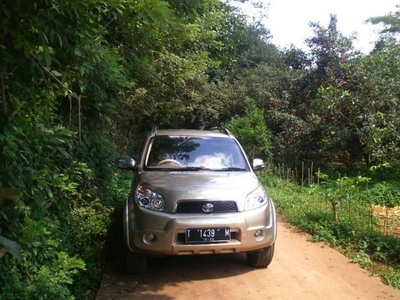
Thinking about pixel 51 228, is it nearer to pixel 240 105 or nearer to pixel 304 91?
pixel 304 91

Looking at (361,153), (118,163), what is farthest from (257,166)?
(361,153)

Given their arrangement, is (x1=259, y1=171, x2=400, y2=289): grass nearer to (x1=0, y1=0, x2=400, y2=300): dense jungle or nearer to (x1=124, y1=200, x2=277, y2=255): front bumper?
(x1=0, y1=0, x2=400, y2=300): dense jungle

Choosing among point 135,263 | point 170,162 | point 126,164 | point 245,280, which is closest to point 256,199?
point 245,280

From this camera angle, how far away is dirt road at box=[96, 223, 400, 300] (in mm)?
4285

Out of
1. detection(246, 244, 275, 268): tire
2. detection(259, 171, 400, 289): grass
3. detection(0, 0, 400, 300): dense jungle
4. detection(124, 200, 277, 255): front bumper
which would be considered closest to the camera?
detection(0, 0, 400, 300): dense jungle

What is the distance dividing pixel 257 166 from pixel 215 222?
5.09 feet

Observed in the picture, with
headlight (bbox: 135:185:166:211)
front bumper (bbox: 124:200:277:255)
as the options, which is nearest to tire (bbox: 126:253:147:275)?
front bumper (bbox: 124:200:277:255)

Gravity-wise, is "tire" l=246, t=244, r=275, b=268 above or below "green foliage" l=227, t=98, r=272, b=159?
below

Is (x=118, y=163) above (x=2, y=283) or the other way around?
above

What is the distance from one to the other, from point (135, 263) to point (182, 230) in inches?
31.5

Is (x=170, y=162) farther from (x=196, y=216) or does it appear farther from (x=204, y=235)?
(x=204, y=235)

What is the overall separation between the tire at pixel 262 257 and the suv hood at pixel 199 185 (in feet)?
2.42

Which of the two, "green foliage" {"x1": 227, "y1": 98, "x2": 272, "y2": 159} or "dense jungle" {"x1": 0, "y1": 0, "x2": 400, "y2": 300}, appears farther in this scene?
"green foliage" {"x1": 227, "y1": 98, "x2": 272, "y2": 159}

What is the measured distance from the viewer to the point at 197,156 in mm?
5578
